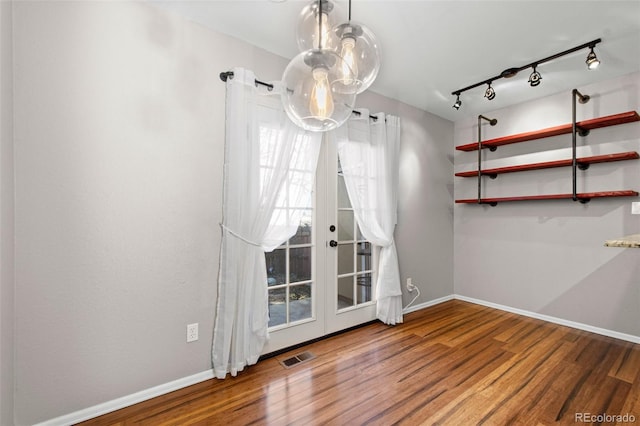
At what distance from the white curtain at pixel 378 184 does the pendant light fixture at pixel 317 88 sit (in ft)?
5.87

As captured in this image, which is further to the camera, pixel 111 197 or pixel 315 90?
pixel 111 197

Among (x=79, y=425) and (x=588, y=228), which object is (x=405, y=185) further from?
(x=79, y=425)

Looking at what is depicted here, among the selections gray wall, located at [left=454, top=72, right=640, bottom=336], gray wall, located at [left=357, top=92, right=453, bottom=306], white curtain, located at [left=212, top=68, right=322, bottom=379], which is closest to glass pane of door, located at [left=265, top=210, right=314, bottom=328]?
white curtain, located at [left=212, top=68, right=322, bottom=379]

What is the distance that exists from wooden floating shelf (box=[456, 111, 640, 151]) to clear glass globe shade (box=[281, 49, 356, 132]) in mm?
3087

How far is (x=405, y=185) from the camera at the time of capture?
3586 millimetres

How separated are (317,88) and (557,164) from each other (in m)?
3.30

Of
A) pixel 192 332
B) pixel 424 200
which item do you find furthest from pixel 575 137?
pixel 192 332

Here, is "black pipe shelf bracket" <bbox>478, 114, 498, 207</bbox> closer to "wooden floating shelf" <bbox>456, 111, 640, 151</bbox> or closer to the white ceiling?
"wooden floating shelf" <bbox>456, 111, 640, 151</bbox>

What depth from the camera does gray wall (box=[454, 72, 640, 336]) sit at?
2826 mm

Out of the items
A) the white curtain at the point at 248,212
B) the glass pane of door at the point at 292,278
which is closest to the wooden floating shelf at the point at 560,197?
the glass pane of door at the point at 292,278

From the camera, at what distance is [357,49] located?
110 centimetres

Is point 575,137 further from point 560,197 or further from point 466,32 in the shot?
point 466,32

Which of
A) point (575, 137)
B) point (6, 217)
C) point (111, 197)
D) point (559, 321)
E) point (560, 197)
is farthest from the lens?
point (559, 321)

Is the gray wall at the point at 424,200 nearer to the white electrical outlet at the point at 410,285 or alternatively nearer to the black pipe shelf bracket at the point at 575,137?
the white electrical outlet at the point at 410,285
